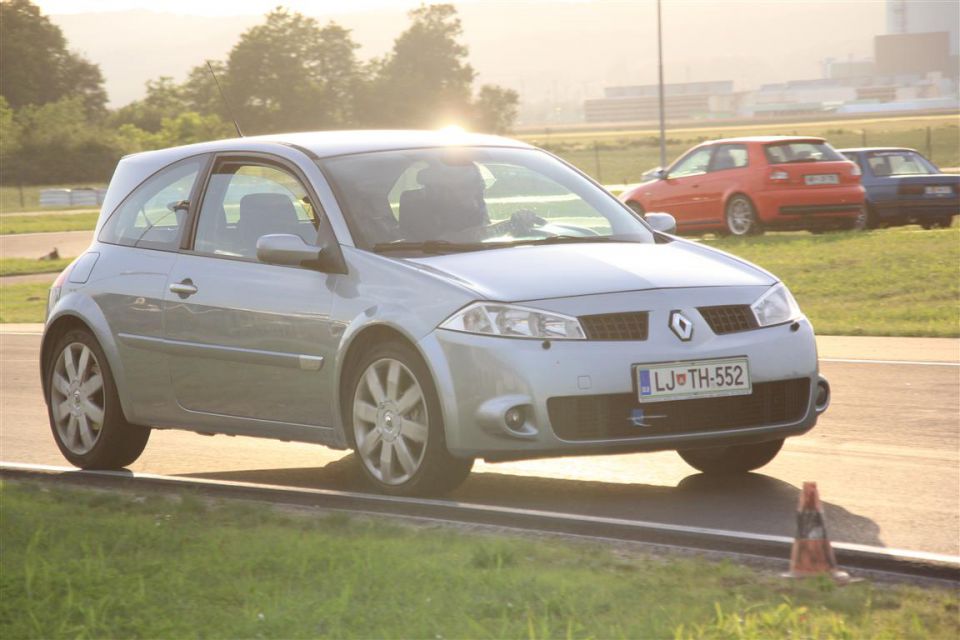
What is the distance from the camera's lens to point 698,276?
23.8 feet

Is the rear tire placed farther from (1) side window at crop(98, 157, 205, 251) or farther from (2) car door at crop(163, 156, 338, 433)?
(1) side window at crop(98, 157, 205, 251)

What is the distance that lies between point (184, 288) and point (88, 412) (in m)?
1.11

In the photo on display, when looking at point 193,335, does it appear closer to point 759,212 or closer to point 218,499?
point 218,499

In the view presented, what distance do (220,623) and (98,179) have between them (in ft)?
298

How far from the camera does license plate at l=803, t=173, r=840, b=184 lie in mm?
26375

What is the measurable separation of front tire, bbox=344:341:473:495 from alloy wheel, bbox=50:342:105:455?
6.88 ft

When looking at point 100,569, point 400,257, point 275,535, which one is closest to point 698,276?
point 400,257

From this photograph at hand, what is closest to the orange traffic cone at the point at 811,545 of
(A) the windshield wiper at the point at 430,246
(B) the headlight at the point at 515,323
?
(B) the headlight at the point at 515,323

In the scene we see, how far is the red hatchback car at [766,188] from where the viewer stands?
86.2ft

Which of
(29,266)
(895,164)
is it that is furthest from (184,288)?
(29,266)

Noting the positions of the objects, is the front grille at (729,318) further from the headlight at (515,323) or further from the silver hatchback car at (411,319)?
the headlight at (515,323)

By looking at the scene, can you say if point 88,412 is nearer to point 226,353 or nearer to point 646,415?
point 226,353

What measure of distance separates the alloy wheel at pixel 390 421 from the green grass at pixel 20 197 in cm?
6404

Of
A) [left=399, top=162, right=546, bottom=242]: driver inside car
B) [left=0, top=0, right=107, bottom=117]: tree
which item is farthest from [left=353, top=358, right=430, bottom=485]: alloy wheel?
[left=0, top=0, right=107, bottom=117]: tree
